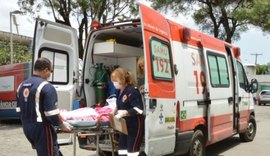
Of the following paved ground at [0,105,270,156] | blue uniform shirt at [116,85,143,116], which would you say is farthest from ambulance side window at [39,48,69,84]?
paved ground at [0,105,270,156]

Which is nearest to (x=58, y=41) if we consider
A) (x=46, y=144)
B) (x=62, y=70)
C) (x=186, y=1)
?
(x=62, y=70)

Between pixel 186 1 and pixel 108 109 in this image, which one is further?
pixel 186 1

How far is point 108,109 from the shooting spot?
6.51m

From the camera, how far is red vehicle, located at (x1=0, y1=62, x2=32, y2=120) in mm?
15867

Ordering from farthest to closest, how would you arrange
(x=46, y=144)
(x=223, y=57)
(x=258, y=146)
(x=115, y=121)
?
(x=258, y=146) < (x=223, y=57) < (x=115, y=121) < (x=46, y=144)

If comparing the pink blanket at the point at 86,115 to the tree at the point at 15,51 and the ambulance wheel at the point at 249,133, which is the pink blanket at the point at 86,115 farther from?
the tree at the point at 15,51

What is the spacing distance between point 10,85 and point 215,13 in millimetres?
13051

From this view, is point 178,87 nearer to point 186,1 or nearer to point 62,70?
point 62,70

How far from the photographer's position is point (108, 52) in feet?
24.4

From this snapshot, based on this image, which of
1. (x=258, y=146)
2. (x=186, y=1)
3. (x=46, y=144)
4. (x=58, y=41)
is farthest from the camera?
(x=186, y=1)

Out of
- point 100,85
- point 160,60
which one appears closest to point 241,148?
point 100,85

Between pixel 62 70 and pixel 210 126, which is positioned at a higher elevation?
pixel 62 70

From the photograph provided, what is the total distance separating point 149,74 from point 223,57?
11.5 feet

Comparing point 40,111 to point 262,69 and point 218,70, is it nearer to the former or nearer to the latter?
point 218,70
